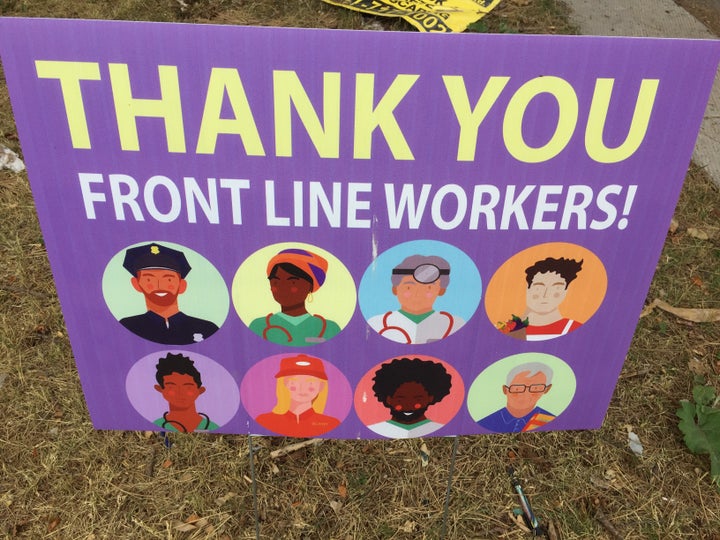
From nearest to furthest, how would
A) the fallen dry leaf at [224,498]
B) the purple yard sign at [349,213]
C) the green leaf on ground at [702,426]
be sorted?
the purple yard sign at [349,213], the fallen dry leaf at [224,498], the green leaf on ground at [702,426]

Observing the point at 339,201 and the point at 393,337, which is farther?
the point at 393,337

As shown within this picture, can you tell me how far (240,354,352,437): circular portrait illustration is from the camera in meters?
1.66

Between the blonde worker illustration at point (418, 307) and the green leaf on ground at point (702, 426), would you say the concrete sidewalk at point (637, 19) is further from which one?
the blonde worker illustration at point (418, 307)

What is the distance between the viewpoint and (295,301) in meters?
1.55

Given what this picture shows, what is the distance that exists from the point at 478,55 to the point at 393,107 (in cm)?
20

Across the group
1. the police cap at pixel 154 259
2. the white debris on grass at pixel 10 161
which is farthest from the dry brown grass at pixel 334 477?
the white debris on grass at pixel 10 161

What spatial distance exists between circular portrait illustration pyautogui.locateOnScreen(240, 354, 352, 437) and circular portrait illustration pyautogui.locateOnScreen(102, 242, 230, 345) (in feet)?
0.65

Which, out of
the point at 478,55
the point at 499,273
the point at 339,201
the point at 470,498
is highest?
the point at 478,55

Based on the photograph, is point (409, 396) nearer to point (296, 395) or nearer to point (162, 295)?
point (296, 395)

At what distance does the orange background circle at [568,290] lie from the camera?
1494mm

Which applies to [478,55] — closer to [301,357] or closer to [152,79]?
[152,79]

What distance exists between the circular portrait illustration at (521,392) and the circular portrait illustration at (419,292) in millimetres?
218

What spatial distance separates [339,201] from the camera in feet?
4.56

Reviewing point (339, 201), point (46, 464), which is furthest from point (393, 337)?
point (46, 464)
